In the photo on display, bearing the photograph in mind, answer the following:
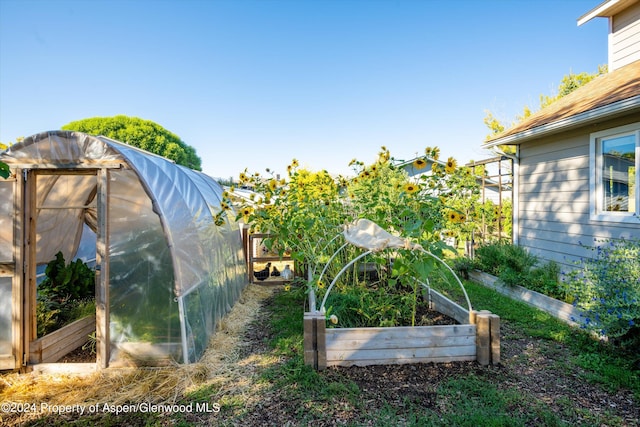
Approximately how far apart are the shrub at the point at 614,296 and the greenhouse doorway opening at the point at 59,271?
4.66 metres

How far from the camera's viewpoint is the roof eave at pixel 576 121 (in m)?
3.67

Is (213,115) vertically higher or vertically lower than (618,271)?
higher

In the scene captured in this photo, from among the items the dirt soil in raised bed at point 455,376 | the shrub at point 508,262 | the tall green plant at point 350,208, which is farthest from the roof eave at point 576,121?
the dirt soil in raised bed at point 455,376

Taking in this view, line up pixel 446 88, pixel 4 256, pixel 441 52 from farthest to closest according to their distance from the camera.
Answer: pixel 446 88
pixel 441 52
pixel 4 256

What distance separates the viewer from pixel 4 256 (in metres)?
2.89

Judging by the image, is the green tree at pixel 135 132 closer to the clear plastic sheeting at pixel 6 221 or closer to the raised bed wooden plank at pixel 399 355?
the clear plastic sheeting at pixel 6 221

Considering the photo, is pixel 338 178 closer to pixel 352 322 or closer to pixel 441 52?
pixel 352 322

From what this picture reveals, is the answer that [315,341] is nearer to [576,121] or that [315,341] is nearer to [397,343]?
[397,343]

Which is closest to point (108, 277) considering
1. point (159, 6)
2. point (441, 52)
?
point (159, 6)

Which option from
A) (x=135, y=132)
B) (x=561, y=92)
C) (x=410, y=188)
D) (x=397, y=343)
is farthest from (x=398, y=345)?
(x=135, y=132)

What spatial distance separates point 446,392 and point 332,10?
8797mm

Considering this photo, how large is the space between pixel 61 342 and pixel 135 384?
1.22 m

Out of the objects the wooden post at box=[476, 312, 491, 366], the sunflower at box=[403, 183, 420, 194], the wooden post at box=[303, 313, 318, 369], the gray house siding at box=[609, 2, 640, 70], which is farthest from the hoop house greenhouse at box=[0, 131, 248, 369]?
the gray house siding at box=[609, 2, 640, 70]

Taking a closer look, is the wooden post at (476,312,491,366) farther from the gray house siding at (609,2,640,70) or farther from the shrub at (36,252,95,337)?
the gray house siding at (609,2,640,70)
